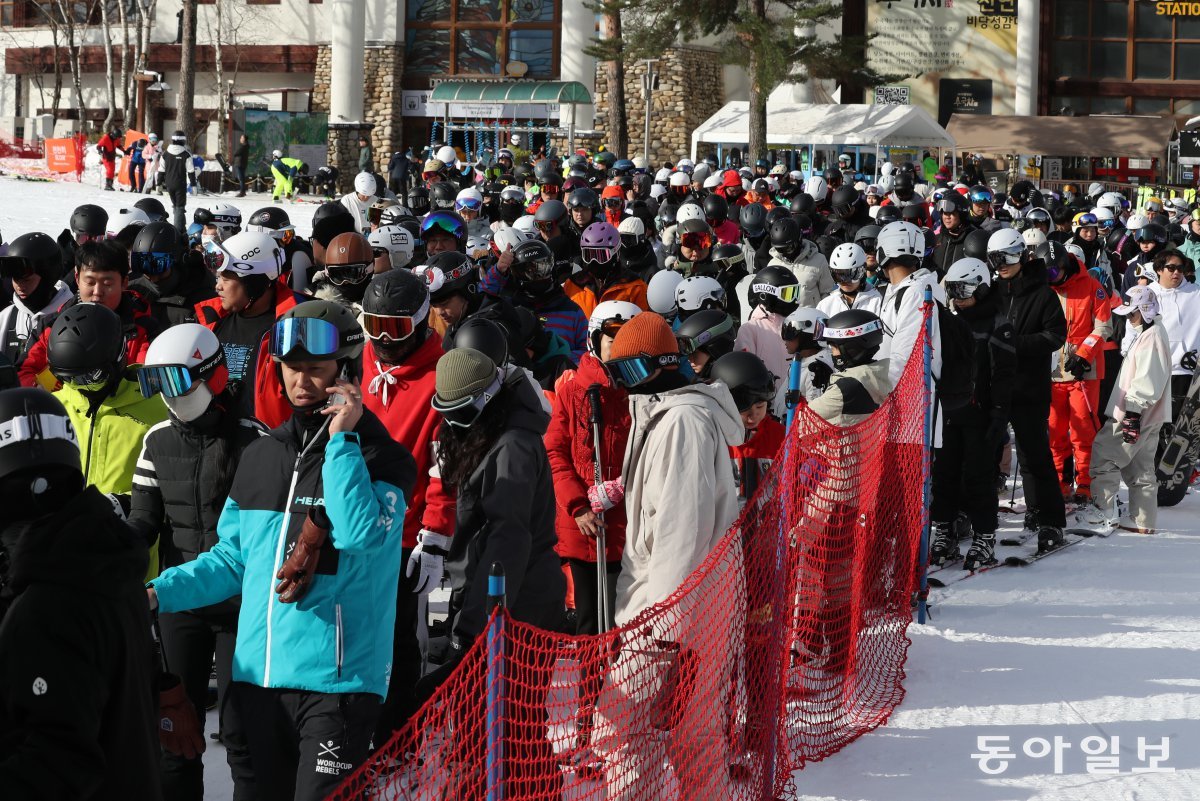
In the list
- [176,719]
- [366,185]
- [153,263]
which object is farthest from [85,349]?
[366,185]

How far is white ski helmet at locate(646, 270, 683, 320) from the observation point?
9.17 metres

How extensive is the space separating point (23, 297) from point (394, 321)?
9.89 ft

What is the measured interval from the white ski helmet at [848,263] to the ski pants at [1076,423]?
2545 millimetres

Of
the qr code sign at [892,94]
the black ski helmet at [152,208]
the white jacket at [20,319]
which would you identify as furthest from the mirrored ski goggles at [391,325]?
the qr code sign at [892,94]

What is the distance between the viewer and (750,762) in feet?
17.9

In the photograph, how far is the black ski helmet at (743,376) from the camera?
21.9 ft

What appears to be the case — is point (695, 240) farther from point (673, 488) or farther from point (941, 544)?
point (673, 488)

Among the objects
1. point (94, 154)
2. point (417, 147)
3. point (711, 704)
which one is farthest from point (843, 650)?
point (417, 147)

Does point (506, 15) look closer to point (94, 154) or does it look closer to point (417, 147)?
point (417, 147)

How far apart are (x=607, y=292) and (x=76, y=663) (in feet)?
24.2

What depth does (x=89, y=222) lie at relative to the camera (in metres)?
10.0

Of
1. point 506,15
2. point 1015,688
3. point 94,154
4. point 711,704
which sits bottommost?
point 1015,688

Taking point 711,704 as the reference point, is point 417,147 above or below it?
above

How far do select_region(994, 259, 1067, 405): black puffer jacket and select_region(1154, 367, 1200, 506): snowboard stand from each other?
1910 millimetres
